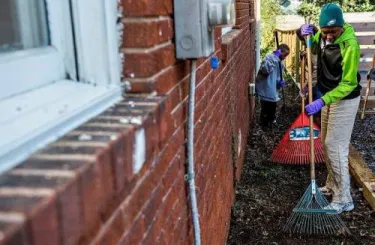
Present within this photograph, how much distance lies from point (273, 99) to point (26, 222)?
7.75 meters

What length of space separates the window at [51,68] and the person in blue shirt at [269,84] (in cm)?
698

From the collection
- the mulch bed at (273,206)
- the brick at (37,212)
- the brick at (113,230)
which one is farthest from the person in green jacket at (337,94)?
the brick at (37,212)

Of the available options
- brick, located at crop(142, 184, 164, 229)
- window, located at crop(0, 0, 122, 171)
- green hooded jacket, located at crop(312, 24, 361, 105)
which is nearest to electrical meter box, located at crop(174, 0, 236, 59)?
window, located at crop(0, 0, 122, 171)

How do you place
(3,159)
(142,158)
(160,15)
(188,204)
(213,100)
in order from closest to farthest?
(3,159), (142,158), (160,15), (188,204), (213,100)

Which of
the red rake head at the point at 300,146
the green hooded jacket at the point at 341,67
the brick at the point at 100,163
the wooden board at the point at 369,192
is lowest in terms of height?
the wooden board at the point at 369,192

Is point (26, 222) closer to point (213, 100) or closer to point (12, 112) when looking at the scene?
point (12, 112)

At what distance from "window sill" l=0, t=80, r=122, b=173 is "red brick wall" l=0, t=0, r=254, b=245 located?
3cm

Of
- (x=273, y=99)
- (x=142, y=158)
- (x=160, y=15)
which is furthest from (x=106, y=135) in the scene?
(x=273, y=99)

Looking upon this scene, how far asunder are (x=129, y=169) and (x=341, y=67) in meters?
3.91

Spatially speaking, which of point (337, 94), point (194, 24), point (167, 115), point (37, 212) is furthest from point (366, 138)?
point (37, 212)

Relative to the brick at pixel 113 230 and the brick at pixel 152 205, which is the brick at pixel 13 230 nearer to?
the brick at pixel 113 230

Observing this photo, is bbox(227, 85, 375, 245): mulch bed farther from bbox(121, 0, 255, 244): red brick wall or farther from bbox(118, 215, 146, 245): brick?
bbox(118, 215, 146, 245): brick

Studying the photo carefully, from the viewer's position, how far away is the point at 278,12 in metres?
18.8

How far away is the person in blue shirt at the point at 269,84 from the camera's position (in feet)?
26.9
